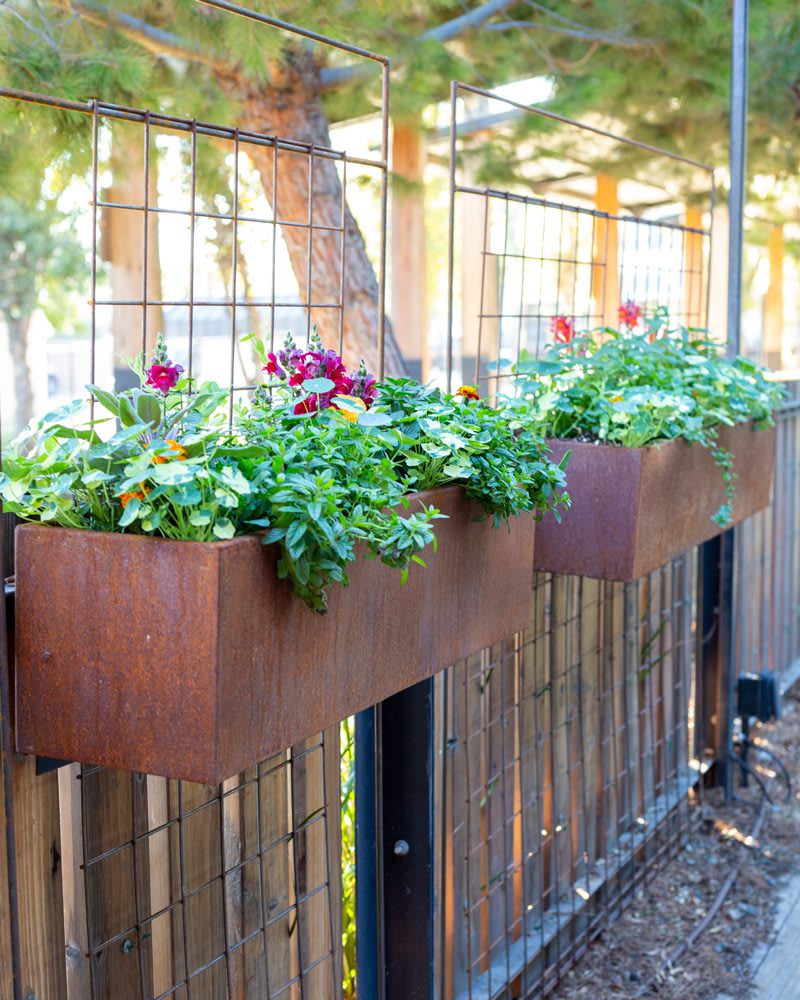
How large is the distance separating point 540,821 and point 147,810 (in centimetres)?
122

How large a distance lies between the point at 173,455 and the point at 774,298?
32.0ft

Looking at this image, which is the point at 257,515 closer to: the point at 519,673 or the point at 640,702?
the point at 519,673

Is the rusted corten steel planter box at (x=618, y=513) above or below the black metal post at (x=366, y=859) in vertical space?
above

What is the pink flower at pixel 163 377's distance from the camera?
1374 mm

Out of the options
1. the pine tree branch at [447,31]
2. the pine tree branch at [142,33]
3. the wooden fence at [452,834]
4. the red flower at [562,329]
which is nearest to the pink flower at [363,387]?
the wooden fence at [452,834]

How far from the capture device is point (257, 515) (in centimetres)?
123

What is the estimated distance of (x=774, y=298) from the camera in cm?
1020

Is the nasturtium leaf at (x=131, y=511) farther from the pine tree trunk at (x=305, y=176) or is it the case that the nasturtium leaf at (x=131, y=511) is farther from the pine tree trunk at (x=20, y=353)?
the pine tree trunk at (x=20, y=353)

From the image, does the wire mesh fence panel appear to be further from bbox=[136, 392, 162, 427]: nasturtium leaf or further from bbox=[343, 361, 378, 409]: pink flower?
bbox=[136, 392, 162, 427]: nasturtium leaf

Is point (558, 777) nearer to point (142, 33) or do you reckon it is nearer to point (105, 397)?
point (105, 397)

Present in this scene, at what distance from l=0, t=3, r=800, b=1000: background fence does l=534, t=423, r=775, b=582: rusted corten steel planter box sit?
27cm

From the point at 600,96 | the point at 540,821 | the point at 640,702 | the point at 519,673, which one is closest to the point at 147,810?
the point at 519,673

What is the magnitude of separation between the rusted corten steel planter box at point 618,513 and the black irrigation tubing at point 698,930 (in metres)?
0.94

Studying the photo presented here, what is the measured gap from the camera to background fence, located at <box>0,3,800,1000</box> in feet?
4.65
